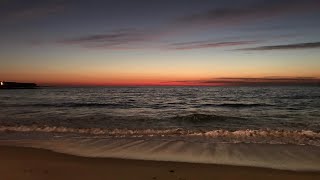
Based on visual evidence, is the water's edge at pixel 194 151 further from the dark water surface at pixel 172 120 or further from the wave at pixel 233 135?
the dark water surface at pixel 172 120

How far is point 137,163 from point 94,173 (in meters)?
1.25

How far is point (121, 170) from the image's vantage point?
676 cm

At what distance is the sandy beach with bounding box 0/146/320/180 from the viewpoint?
632 cm

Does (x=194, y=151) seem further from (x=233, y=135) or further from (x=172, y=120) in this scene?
(x=172, y=120)

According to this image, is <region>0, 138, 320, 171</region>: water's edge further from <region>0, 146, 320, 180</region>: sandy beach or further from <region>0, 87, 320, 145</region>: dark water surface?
<region>0, 87, 320, 145</region>: dark water surface

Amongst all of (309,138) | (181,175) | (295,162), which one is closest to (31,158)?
(181,175)

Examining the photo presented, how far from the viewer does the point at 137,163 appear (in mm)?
7516

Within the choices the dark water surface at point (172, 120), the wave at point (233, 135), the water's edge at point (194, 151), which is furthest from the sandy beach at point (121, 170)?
the dark water surface at point (172, 120)

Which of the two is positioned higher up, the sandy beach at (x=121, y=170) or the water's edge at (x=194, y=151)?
the sandy beach at (x=121, y=170)

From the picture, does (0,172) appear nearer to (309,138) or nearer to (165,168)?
(165,168)

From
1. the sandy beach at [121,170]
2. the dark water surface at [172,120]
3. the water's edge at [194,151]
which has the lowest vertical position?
the dark water surface at [172,120]

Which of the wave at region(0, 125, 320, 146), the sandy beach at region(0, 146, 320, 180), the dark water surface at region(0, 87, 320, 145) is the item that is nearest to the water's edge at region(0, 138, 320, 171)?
the sandy beach at region(0, 146, 320, 180)

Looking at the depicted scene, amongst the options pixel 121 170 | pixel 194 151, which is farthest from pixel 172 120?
pixel 121 170

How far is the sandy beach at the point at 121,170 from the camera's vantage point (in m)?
6.32
